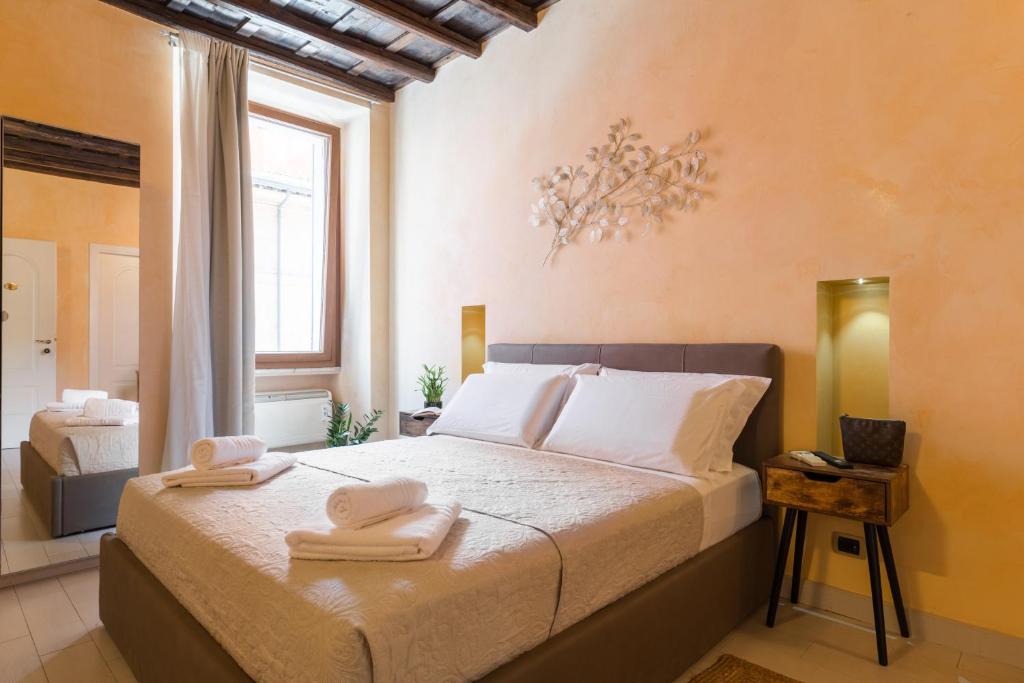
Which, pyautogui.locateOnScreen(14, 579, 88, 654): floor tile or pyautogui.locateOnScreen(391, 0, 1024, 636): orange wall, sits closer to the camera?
pyautogui.locateOnScreen(391, 0, 1024, 636): orange wall

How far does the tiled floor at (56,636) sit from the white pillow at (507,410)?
1.56 m

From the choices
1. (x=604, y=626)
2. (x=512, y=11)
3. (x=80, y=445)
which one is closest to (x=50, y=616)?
(x=80, y=445)

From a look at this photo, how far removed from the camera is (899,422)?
2043mm

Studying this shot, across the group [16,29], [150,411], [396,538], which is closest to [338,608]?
[396,538]

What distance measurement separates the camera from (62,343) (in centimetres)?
271

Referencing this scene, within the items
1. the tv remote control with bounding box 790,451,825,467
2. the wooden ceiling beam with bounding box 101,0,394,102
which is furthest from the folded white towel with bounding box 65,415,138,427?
the tv remote control with bounding box 790,451,825,467

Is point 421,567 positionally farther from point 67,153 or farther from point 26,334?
point 67,153

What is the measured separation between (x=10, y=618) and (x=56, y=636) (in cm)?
33

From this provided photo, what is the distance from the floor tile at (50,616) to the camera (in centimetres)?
209

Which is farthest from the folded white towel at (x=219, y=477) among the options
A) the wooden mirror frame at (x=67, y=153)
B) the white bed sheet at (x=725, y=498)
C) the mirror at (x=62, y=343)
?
the wooden mirror frame at (x=67, y=153)

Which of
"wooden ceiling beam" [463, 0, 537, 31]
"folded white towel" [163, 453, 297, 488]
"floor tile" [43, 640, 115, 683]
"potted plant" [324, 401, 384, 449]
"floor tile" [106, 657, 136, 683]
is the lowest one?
Answer: "floor tile" [106, 657, 136, 683]

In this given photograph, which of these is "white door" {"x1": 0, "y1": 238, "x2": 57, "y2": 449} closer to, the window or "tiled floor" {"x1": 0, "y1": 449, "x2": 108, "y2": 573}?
"tiled floor" {"x1": 0, "y1": 449, "x2": 108, "y2": 573}

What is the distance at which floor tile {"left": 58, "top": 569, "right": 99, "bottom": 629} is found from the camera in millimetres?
2285

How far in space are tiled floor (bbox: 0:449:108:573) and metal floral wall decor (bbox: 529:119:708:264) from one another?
9.05 ft
